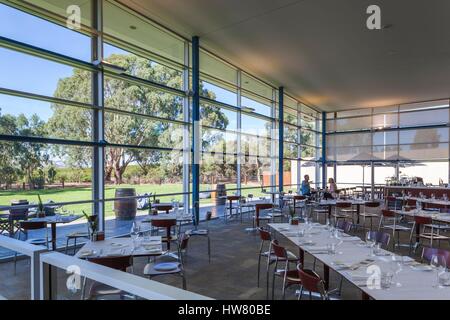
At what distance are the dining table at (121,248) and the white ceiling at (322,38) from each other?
5316 mm

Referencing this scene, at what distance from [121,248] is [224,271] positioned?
195cm

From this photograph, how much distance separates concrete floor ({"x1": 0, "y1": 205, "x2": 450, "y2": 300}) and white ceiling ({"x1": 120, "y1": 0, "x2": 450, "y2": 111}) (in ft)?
17.2

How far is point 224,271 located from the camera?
16.4 ft

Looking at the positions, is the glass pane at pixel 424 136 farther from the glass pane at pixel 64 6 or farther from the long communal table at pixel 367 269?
the glass pane at pixel 64 6

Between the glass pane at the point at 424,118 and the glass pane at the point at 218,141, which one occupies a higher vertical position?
the glass pane at the point at 424,118

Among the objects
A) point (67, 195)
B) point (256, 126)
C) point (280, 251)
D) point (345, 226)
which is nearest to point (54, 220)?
point (67, 195)

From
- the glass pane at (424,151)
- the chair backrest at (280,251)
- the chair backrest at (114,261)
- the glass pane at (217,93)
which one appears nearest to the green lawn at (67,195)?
the chair backrest at (114,261)

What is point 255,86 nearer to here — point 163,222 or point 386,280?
point 163,222

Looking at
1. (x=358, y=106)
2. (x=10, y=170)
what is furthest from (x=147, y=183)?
(x=358, y=106)

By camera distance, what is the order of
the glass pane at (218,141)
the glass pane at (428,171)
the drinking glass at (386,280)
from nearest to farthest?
the drinking glass at (386,280) → the glass pane at (218,141) → the glass pane at (428,171)

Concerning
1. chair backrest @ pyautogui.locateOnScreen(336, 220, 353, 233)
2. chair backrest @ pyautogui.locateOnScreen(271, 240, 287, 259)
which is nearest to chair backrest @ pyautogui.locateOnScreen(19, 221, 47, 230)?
chair backrest @ pyautogui.locateOnScreen(271, 240, 287, 259)

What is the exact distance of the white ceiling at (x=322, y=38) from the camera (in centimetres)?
687
